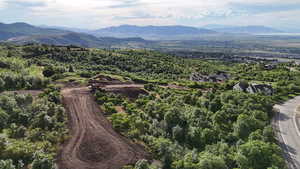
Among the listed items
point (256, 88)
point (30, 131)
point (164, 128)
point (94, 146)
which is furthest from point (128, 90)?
point (256, 88)

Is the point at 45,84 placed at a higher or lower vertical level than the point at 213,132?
higher

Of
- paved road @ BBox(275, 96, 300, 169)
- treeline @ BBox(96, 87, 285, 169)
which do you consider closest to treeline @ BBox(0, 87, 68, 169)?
treeline @ BBox(96, 87, 285, 169)

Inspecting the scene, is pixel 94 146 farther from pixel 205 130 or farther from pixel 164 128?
pixel 205 130

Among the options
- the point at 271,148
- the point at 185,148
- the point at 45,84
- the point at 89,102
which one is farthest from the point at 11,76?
the point at 271,148

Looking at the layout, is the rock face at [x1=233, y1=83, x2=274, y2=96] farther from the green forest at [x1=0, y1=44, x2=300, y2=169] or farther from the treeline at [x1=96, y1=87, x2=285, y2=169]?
the treeline at [x1=96, y1=87, x2=285, y2=169]

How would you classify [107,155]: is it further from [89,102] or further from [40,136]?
[89,102]

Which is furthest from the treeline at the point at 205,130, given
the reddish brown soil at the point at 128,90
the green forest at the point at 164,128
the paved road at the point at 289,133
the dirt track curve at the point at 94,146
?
the reddish brown soil at the point at 128,90
